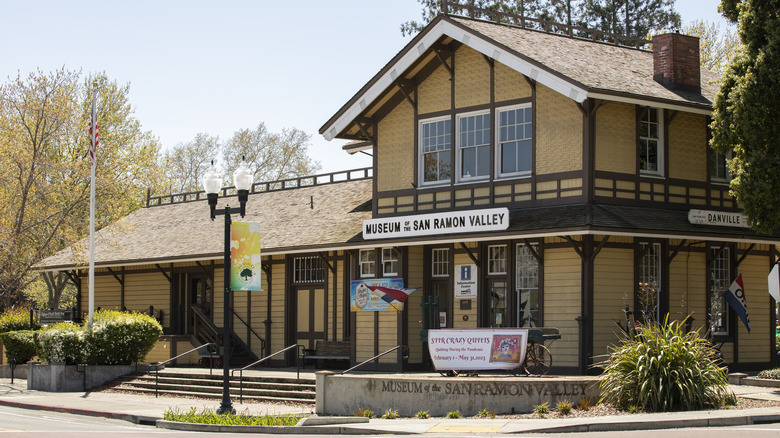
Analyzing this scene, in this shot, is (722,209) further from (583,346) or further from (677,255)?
(583,346)

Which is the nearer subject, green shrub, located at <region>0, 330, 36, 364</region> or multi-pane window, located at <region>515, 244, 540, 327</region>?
multi-pane window, located at <region>515, 244, 540, 327</region>

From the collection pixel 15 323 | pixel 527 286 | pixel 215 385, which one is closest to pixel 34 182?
pixel 15 323

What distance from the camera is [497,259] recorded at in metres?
23.4

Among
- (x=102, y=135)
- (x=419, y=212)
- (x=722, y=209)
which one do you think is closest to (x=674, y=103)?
(x=722, y=209)

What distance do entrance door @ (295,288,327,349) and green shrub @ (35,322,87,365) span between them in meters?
6.08

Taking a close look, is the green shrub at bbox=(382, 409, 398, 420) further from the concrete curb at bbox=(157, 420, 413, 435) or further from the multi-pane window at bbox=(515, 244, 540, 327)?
the multi-pane window at bbox=(515, 244, 540, 327)

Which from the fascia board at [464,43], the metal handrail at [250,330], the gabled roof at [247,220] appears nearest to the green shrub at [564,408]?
the fascia board at [464,43]

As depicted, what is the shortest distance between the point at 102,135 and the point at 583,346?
103 ft

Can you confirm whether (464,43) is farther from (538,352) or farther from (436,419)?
(436,419)

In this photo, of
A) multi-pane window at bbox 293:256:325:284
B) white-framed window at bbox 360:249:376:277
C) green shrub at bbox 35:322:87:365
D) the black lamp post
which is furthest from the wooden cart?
green shrub at bbox 35:322:87:365

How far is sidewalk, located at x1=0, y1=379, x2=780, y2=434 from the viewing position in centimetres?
1512

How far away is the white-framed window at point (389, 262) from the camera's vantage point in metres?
25.6

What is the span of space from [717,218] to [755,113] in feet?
11.9

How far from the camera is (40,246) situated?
3375cm
